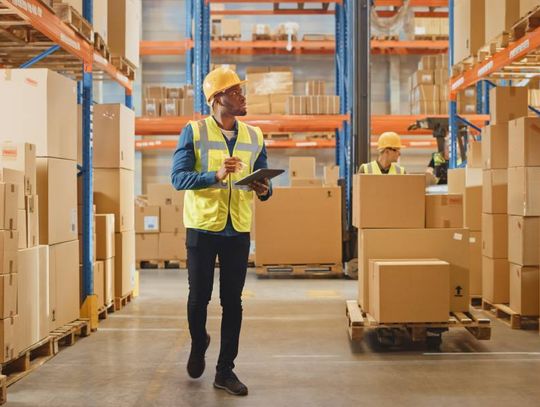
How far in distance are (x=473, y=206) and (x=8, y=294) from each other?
16.9 feet

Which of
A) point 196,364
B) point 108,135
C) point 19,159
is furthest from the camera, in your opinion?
point 108,135

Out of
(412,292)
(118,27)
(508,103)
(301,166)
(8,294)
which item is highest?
(118,27)

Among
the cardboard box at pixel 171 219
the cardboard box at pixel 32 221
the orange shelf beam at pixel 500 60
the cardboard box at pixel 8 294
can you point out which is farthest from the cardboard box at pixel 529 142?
the cardboard box at pixel 171 219

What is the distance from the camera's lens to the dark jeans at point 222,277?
4.32 metres

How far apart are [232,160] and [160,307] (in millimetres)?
4283

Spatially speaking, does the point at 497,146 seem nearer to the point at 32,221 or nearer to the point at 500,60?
the point at 500,60

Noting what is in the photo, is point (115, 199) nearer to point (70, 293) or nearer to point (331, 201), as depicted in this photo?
point (70, 293)

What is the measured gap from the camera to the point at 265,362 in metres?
5.32

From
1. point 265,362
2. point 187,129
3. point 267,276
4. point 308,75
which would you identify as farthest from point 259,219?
point 308,75

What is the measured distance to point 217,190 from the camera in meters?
4.30

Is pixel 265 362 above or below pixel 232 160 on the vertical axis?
below

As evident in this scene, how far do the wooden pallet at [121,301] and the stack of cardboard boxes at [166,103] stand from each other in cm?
567

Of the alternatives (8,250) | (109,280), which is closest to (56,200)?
(8,250)

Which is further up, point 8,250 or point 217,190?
point 217,190
